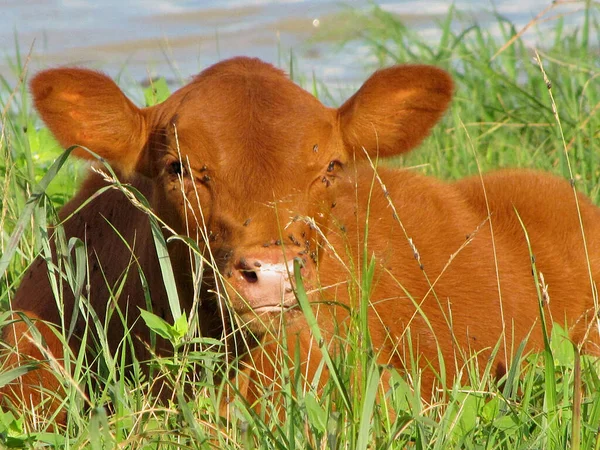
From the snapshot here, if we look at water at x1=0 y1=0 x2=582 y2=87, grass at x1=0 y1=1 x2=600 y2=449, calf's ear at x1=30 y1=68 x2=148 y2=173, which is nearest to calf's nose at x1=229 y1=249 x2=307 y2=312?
grass at x1=0 y1=1 x2=600 y2=449

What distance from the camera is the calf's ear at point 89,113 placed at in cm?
394

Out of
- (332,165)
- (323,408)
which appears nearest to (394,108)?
(332,165)

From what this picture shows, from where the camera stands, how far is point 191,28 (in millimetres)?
11891

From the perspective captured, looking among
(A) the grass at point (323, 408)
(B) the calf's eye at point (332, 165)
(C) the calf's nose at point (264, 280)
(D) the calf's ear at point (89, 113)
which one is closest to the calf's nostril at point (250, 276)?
(C) the calf's nose at point (264, 280)

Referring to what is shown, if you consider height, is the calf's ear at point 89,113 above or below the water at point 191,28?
above

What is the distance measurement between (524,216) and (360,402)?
2.86 m

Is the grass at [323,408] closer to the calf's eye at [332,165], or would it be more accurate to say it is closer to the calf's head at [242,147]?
the calf's head at [242,147]

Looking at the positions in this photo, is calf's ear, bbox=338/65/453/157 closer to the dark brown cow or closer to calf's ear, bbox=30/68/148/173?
the dark brown cow

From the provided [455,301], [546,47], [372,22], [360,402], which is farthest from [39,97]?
[546,47]

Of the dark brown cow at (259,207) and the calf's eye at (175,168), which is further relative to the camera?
the calf's eye at (175,168)

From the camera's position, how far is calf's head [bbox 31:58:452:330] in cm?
356

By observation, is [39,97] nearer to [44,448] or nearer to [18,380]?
[18,380]

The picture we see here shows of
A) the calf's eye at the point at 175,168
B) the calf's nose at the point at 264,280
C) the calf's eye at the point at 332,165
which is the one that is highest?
the calf's eye at the point at 175,168

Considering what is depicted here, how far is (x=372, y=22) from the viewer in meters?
8.88
